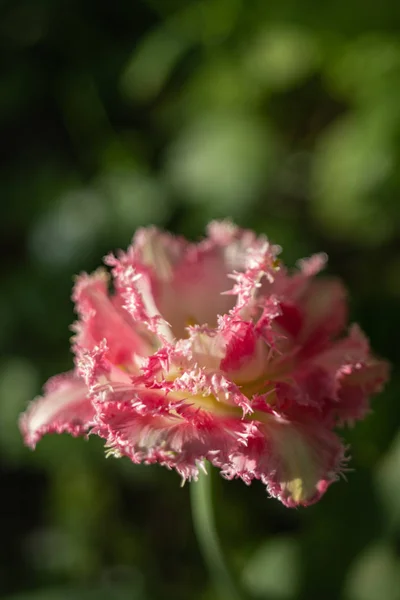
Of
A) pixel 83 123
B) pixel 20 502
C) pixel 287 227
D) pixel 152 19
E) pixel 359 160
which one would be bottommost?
pixel 20 502

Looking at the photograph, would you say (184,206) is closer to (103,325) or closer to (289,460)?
(103,325)

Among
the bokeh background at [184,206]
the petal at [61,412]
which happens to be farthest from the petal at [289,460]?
the bokeh background at [184,206]

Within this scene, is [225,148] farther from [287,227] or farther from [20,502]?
[20,502]

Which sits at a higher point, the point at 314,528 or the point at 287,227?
the point at 287,227

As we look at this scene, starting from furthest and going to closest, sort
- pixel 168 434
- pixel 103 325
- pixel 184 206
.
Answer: pixel 184 206
pixel 103 325
pixel 168 434

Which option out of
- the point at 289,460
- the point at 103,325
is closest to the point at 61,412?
the point at 103,325

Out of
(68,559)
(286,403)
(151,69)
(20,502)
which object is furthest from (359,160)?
(20,502)
